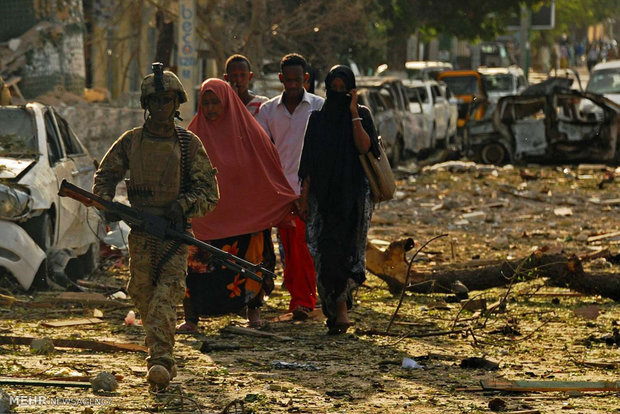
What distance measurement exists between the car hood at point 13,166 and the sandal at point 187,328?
2.02 m

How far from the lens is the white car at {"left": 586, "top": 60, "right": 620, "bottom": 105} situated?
29.3 meters

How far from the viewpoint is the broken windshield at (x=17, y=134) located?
1042cm

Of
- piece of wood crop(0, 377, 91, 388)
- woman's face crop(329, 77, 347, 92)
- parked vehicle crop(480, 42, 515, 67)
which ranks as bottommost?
parked vehicle crop(480, 42, 515, 67)

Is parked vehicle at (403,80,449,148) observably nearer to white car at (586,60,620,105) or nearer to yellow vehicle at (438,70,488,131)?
white car at (586,60,620,105)

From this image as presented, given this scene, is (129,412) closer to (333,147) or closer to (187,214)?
(187,214)

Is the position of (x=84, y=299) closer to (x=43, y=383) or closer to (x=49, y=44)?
(x=43, y=383)

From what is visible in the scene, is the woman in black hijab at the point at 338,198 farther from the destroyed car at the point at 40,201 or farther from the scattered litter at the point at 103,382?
the scattered litter at the point at 103,382

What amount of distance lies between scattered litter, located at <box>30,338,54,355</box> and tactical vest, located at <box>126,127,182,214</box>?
1153mm

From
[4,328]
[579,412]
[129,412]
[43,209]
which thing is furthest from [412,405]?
[43,209]

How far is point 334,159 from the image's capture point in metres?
8.54

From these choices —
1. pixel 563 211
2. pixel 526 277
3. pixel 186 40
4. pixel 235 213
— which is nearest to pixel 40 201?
pixel 235 213

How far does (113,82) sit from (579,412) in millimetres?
26051

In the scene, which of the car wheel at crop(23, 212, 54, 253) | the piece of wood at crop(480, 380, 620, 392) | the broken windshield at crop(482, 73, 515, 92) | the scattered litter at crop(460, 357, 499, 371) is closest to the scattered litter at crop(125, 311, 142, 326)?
the car wheel at crop(23, 212, 54, 253)

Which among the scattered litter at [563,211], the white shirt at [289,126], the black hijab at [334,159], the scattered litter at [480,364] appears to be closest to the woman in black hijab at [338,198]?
the black hijab at [334,159]
